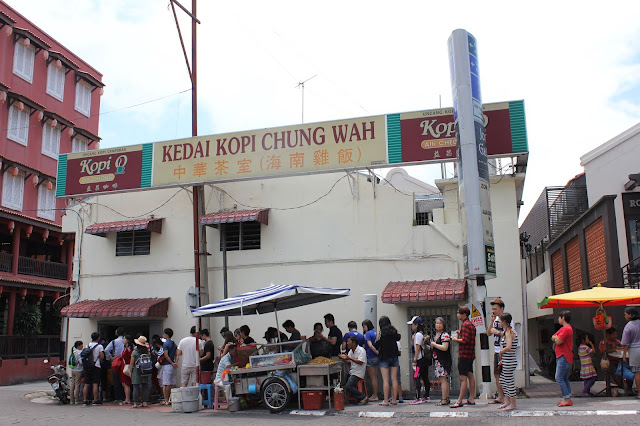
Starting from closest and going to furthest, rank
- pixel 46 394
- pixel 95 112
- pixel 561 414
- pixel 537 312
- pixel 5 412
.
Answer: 1. pixel 561 414
2. pixel 5 412
3. pixel 46 394
4. pixel 537 312
5. pixel 95 112

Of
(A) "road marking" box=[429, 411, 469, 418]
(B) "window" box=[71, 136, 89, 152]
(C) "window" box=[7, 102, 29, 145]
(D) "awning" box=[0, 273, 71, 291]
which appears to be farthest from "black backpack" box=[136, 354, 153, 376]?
(B) "window" box=[71, 136, 89, 152]

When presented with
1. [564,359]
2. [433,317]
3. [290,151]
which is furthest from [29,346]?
[564,359]

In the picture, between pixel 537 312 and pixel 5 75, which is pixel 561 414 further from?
pixel 5 75

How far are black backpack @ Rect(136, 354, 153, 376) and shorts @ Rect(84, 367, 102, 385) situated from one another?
4.52 ft

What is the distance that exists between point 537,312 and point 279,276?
42.5 feet

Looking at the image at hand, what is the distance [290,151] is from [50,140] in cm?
1884

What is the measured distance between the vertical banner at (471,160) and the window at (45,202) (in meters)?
22.8

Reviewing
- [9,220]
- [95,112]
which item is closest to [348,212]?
[9,220]

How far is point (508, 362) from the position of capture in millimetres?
9672

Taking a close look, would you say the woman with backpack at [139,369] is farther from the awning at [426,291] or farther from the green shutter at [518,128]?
the green shutter at [518,128]

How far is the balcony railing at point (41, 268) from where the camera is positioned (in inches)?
1043

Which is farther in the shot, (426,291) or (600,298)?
(426,291)

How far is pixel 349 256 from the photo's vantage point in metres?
14.9

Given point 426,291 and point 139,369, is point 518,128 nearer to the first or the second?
point 426,291
